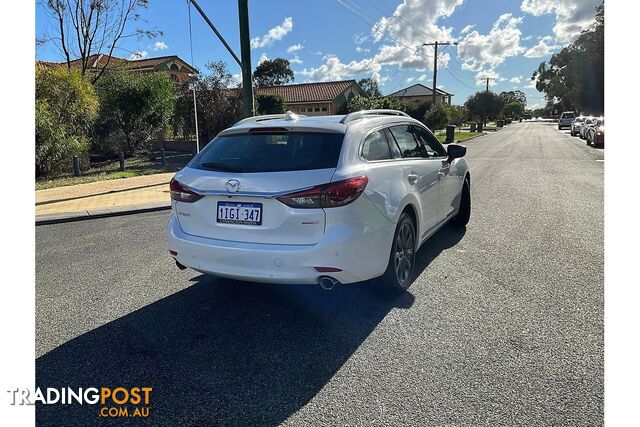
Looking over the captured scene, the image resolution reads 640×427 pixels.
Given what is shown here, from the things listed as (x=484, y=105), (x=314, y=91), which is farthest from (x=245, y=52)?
(x=484, y=105)

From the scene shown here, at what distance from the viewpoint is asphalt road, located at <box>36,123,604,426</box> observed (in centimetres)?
257

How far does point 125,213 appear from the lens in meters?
8.48

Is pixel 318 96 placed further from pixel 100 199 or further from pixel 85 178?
pixel 100 199

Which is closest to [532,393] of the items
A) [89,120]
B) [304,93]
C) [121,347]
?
[121,347]

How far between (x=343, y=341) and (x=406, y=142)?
2.24 metres

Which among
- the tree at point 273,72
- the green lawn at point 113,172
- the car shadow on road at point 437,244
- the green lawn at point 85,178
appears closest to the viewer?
the car shadow on road at point 437,244

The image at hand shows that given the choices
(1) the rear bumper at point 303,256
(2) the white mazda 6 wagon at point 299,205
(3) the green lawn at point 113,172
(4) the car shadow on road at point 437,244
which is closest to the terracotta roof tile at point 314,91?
(3) the green lawn at point 113,172

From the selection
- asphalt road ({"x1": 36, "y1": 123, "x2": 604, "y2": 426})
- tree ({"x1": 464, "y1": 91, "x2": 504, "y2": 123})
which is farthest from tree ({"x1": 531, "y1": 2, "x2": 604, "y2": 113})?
asphalt road ({"x1": 36, "y1": 123, "x2": 604, "y2": 426})

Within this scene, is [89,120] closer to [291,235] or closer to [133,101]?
[133,101]

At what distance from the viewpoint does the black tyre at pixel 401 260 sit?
3.88 m

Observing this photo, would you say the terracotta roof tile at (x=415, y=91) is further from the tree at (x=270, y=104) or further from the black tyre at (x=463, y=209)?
the black tyre at (x=463, y=209)

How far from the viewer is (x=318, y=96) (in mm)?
48031

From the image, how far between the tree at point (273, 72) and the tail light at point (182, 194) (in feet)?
201

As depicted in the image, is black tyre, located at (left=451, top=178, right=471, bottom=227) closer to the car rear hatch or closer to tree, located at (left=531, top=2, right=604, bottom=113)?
the car rear hatch
